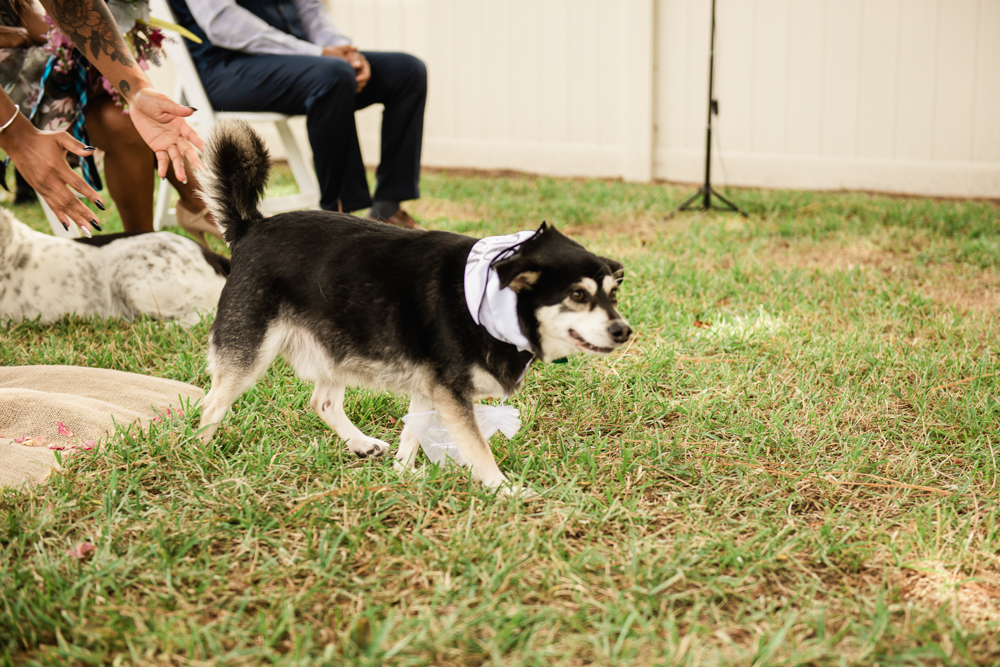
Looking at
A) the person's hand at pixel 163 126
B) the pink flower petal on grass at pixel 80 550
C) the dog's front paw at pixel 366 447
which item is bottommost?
the dog's front paw at pixel 366 447

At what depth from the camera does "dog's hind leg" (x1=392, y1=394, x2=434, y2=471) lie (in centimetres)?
213

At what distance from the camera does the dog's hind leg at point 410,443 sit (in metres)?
2.13

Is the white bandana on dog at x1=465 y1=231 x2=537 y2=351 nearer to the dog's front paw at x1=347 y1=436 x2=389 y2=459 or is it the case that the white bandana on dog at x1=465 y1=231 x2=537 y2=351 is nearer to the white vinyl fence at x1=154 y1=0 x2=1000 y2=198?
the dog's front paw at x1=347 y1=436 x2=389 y2=459

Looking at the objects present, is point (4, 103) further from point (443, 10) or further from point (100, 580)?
point (443, 10)

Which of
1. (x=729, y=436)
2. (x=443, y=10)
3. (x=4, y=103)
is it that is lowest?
(x=729, y=436)

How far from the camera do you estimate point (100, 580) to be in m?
1.61

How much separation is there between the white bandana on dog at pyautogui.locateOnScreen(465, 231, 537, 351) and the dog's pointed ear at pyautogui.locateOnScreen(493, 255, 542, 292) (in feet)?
0.10

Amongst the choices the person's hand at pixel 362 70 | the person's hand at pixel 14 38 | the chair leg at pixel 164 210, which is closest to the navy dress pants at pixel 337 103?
the person's hand at pixel 362 70

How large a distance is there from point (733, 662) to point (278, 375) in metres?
1.81

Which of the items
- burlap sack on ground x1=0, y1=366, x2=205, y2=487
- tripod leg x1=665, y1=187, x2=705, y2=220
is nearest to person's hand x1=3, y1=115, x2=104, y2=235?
burlap sack on ground x1=0, y1=366, x2=205, y2=487

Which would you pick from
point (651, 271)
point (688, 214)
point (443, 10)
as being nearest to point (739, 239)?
point (688, 214)

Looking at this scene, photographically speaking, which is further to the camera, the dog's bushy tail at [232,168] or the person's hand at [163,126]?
the person's hand at [163,126]

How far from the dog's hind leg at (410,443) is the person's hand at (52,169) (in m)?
1.14

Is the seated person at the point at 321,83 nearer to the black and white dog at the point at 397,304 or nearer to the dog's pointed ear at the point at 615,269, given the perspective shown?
the black and white dog at the point at 397,304
